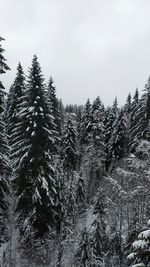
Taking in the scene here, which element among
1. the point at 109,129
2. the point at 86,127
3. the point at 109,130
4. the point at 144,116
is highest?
the point at 86,127

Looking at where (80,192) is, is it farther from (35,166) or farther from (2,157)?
(2,157)

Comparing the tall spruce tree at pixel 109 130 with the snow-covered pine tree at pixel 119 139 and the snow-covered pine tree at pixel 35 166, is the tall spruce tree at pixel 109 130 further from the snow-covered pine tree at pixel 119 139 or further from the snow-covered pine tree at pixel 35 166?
the snow-covered pine tree at pixel 35 166

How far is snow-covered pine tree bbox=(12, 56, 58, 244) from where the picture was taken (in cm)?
1938

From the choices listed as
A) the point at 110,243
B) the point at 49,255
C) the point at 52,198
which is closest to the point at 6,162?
the point at 52,198

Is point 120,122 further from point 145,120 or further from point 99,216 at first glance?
point 99,216

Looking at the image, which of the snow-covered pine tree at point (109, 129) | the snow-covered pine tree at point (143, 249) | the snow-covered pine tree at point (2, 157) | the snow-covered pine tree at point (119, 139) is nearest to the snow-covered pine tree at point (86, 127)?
the snow-covered pine tree at point (109, 129)

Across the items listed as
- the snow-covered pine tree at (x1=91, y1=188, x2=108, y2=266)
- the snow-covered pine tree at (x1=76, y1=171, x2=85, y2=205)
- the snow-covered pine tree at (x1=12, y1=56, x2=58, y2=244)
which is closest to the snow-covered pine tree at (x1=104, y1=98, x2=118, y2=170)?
the snow-covered pine tree at (x1=76, y1=171, x2=85, y2=205)

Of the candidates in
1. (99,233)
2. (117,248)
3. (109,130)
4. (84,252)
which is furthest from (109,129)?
(84,252)

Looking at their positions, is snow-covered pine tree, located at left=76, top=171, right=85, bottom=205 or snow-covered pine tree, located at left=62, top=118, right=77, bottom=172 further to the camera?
snow-covered pine tree, located at left=62, top=118, right=77, bottom=172

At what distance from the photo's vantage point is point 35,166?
64.7ft

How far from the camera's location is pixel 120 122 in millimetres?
42312

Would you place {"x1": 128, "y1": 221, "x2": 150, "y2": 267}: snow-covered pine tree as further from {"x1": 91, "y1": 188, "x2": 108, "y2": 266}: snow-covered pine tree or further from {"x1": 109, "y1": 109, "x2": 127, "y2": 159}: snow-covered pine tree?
{"x1": 109, "y1": 109, "x2": 127, "y2": 159}: snow-covered pine tree

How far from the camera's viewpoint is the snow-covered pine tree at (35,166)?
19.4m

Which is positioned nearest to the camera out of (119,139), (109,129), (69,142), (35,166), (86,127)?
(35,166)
